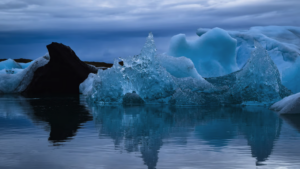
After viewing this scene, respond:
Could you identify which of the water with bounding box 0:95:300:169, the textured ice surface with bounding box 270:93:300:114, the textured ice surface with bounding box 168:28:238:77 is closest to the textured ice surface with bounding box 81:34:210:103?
the textured ice surface with bounding box 270:93:300:114

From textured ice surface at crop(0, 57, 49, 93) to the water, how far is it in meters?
15.2

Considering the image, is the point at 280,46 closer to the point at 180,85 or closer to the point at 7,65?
the point at 180,85

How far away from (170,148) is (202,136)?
106 cm

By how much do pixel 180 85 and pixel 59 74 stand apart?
12540mm

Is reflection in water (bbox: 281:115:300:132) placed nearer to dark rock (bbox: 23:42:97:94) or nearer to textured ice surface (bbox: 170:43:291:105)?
textured ice surface (bbox: 170:43:291:105)

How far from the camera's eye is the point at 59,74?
76.5 ft

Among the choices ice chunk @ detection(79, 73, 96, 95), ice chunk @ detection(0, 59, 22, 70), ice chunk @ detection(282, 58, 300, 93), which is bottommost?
ice chunk @ detection(79, 73, 96, 95)

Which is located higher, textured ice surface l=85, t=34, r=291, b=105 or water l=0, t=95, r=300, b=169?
textured ice surface l=85, t=34, r=291, b=105

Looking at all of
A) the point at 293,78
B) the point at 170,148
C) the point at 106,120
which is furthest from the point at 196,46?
the point at 170,148

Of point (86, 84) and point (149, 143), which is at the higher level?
point (149, 143)

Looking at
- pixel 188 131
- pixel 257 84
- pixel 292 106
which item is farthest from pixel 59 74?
pixel 188 131

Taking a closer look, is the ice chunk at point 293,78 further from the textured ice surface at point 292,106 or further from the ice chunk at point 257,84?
the textured ice surface at point 292,106

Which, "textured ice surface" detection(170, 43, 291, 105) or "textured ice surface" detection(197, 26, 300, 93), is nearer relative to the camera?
"textured ice surface" detection(170, 43, 291, 105)

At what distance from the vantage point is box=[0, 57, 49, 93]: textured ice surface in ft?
72.7
